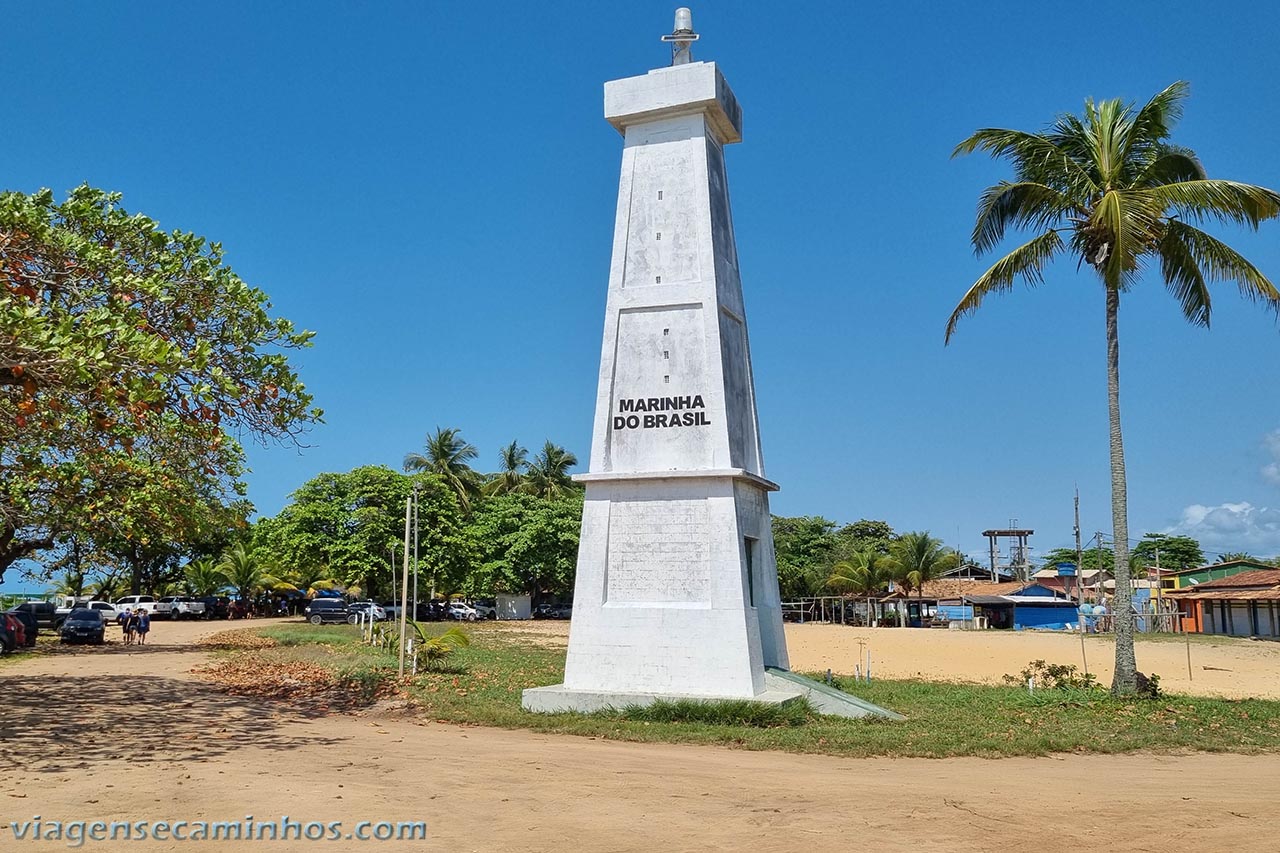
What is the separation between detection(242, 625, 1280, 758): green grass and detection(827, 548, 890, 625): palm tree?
51008 millimetres

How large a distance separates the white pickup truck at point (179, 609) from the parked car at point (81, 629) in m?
25.2

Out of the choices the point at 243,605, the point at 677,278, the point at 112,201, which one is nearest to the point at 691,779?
the point at 677,278

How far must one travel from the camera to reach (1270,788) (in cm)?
1093

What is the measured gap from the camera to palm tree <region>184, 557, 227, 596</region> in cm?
6706

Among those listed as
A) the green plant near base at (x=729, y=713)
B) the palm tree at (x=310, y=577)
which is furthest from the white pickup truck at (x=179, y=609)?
the green plant near base at (x=729, y=713)

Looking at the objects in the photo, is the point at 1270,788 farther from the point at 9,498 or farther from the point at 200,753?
the point at 9,498

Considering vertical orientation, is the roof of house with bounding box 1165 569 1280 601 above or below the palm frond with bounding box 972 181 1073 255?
below

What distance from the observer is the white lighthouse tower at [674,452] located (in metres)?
16.4

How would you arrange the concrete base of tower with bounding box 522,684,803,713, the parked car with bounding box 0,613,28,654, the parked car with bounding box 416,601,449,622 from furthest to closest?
the parked car with bounding box 416,601,449,622 → the parked car with bounding box 0,613,28,654 → the concrete base of tower with bounding box 522,684,803,713

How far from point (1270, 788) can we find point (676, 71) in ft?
45.8

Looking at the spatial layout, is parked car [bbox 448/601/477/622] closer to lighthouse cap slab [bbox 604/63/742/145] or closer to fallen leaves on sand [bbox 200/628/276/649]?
fallen leaves on sand [bbox 200/628/276/649]

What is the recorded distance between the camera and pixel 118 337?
1122 cm

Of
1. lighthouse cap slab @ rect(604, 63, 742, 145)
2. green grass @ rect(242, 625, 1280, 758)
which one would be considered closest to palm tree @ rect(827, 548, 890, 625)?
green grass @ rect(242, 625, 1280, 758)

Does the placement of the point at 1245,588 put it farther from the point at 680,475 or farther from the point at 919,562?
the point at 680,475
